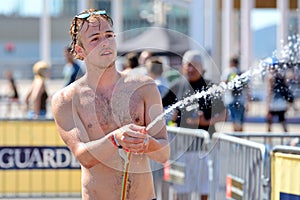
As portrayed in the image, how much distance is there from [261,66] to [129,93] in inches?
112

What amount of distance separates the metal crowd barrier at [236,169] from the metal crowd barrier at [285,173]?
1.10 ft

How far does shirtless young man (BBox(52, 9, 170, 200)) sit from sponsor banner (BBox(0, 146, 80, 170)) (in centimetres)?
619

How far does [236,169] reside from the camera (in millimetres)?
7625

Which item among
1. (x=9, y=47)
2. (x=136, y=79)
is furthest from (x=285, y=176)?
(x=9, y=47)

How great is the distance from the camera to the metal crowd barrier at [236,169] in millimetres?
6812

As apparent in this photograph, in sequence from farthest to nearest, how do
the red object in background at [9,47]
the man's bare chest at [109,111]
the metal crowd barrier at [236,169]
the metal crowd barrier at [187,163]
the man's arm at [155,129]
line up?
1. the red object in background at [9,47]
2. the metal crowd barrier at [187,163]
3. the metal crowd barrier at [236,169]
4. the man's bare chest at [109,111]
5. the man's arm at [155,129]

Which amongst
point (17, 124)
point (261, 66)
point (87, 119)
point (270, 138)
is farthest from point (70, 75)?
point (87, 119)

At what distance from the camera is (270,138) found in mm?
8914

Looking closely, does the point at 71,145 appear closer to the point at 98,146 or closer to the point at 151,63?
the point at 98,146

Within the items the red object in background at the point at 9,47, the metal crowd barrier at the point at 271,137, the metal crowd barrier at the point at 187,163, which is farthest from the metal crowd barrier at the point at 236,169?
the red object in background at the point at 9,47

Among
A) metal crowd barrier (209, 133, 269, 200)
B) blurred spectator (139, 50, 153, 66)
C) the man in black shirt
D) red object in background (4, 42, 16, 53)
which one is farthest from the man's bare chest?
red object in background (4, 42, 16, 53)

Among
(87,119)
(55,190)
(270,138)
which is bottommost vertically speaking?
(55,190)

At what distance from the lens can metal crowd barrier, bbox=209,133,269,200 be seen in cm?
681

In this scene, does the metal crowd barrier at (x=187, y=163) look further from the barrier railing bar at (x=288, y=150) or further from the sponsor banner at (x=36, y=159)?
the barrier railing bar at (x=288, y=150)
